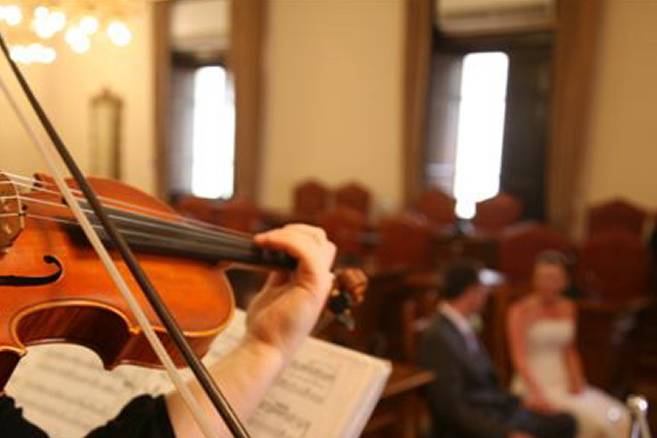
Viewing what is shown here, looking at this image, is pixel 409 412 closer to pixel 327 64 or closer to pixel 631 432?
pixel 631 432

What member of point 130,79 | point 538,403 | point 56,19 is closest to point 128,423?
point 538,403

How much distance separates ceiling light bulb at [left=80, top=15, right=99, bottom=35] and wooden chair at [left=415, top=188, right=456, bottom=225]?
3.60 metres

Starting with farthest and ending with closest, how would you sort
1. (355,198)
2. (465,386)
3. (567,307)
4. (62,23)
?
(355,198)
(62,23)
(567,307)
(465,386)

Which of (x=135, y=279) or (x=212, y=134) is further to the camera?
(x=212, y=134)

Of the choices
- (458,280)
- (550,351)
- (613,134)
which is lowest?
(550,351)

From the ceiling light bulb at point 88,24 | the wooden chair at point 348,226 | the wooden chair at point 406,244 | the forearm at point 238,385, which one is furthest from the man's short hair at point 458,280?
the wooden chair at point 348,226

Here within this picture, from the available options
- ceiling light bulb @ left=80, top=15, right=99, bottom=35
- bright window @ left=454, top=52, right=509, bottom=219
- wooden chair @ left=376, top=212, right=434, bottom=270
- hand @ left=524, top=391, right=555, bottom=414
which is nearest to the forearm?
hand @ left=524, top=391, right=555, bottom=414

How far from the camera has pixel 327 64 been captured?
7.83 m

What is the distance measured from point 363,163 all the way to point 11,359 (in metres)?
7.05

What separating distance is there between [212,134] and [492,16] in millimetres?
3725

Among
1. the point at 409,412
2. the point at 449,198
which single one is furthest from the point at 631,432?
the point at 449,198

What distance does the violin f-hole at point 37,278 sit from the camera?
0.87 meters

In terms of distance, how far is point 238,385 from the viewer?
95 centimetres

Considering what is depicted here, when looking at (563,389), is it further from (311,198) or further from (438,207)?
(311,198)
